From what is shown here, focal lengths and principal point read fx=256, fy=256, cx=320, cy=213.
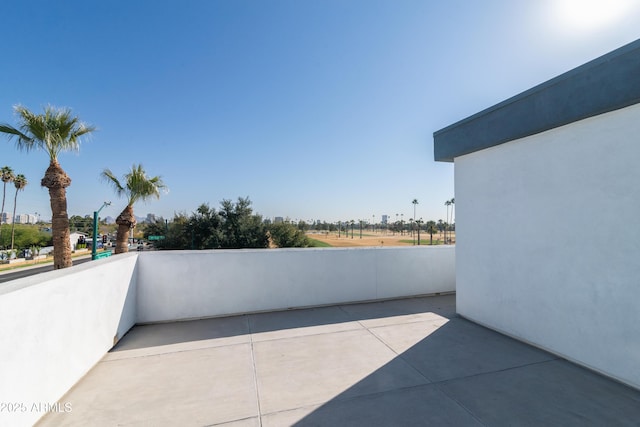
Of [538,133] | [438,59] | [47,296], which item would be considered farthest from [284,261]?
[438,59]

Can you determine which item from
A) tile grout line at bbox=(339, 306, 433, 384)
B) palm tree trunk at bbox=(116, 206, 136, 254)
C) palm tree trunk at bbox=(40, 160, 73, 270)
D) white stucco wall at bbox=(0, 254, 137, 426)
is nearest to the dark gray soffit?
tile grout line at bbox=(339, 306, 433, 384)

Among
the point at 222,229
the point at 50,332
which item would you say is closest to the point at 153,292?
the point at 50,332

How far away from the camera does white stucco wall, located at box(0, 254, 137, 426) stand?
69.7 inches

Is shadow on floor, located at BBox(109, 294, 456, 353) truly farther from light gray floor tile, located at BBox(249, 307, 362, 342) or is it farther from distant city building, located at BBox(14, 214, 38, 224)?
distant city building, located at BBox(14, 214, 38, 224)

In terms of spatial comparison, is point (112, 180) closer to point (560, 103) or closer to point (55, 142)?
point (55, 142)

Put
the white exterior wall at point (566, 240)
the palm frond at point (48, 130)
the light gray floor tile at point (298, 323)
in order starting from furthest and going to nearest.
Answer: the palm frond at point (48, 130) < the light gray floor tile at point (298, 323) < the white exterior wall at point (566, 240)

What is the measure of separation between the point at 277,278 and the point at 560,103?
16.4 ft

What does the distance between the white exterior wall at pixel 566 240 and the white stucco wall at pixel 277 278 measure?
1707 millimetres

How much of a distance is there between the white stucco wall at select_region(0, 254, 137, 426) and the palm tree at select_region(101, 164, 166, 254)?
6883mm

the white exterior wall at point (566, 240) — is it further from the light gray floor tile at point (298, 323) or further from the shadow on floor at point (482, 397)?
the light gray floor tile at point (298, 323)

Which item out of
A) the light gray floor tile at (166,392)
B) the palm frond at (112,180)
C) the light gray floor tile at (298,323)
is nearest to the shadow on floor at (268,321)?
the light gray floor tile at (298,323)

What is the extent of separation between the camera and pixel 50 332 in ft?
7.29

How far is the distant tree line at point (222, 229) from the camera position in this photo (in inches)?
730

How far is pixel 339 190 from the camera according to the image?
2312cm
